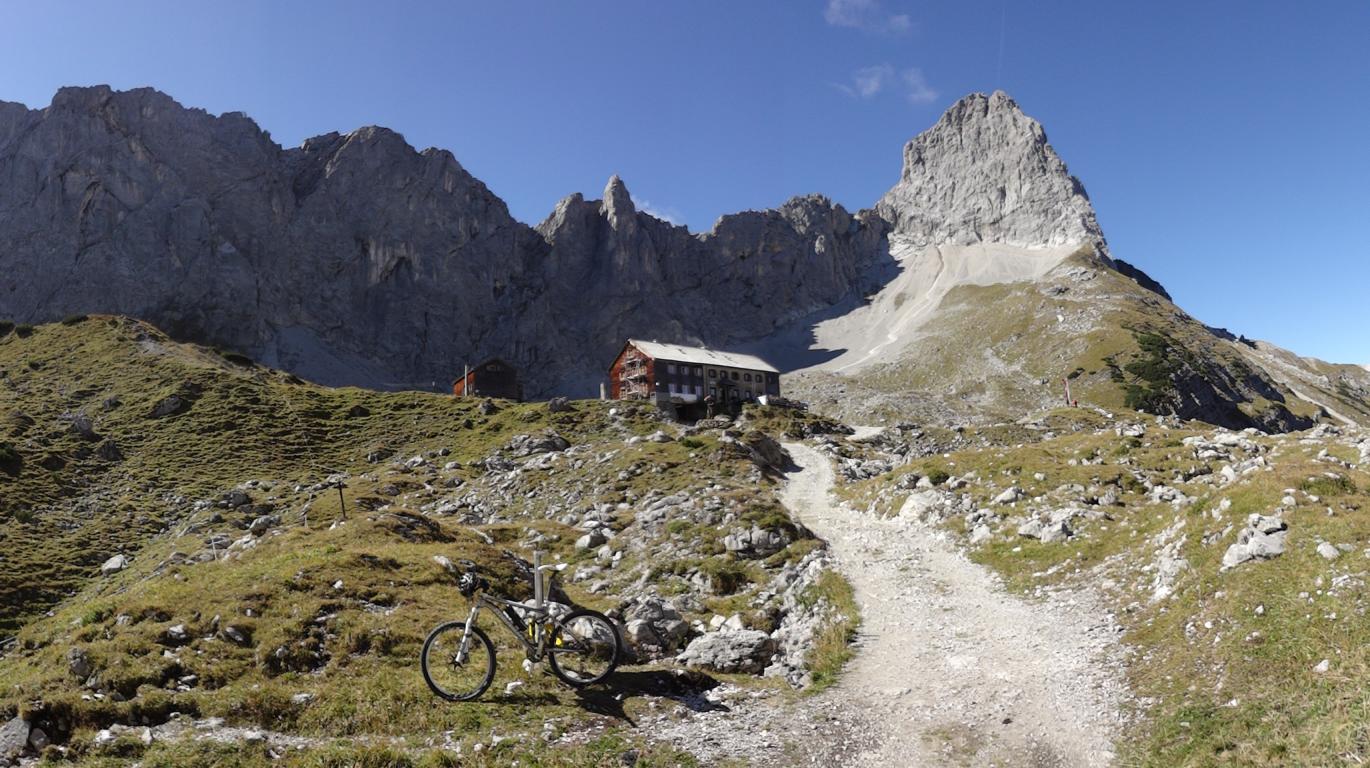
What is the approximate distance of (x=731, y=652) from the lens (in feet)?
56.4

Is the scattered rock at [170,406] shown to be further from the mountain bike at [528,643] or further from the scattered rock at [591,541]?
the mountain bike at [528,643]

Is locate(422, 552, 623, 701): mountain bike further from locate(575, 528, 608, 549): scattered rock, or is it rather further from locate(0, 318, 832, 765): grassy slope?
locate(575, 528, 608, 549): scattered rock

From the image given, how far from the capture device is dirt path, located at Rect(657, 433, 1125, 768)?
11.8 metres

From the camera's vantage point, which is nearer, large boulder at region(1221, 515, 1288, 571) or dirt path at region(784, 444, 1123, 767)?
dirt path at region(784, 444, 1123, 767)

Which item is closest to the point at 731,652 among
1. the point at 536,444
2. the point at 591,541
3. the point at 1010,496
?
the point at 1010,496

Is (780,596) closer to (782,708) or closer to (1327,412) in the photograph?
(782,708)

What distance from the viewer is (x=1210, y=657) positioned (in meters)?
12.7

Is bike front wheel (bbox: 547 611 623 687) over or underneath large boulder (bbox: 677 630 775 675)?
over

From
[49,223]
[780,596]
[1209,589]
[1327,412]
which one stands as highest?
[49,223]

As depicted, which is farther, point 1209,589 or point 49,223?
point 49,223

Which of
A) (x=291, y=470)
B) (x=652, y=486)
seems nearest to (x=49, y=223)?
(x=291, y=470)

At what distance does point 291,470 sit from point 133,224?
569ft

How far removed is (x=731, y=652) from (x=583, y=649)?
4.47 meters

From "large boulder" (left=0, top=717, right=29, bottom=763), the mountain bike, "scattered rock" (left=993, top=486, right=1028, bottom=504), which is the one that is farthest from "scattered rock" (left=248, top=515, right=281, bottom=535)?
"scattered rock" (left=993, top=486, right=1028, bottom=504)
